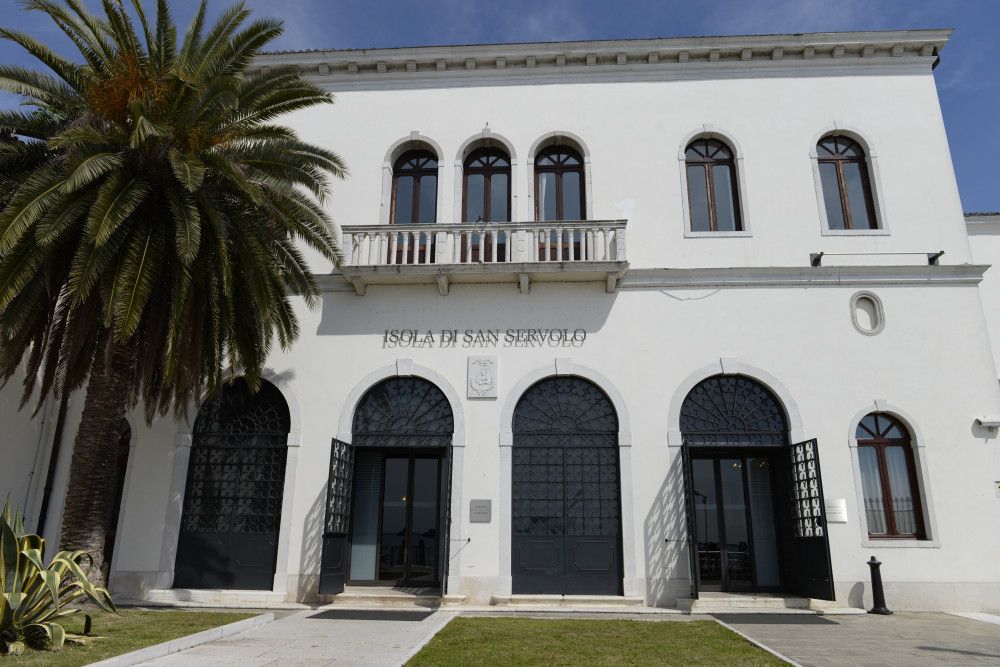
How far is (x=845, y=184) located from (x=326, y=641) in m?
13.0

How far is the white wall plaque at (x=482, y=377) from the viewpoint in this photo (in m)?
13.5

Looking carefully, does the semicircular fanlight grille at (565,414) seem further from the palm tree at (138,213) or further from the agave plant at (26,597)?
the agave plant at (26,597)

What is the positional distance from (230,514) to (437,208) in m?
7.29

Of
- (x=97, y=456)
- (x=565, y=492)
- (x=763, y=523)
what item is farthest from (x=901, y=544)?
(x=97, y=456)

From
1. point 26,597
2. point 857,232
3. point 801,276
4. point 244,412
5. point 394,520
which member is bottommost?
point 26,597

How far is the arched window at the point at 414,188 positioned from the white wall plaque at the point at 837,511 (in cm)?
945

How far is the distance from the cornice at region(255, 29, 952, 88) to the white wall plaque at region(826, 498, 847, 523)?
29.8 feet

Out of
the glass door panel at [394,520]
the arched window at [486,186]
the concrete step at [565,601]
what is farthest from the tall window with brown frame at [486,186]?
the concrete step at [565,601]

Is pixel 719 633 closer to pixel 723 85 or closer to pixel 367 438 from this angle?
pixel 367 438

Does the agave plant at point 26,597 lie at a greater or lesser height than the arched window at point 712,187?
lesser

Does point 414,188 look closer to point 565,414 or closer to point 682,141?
point 682,141

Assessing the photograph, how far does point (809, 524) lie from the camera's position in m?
12.1

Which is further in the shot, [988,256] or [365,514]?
[988,256]

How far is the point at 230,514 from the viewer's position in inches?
524
